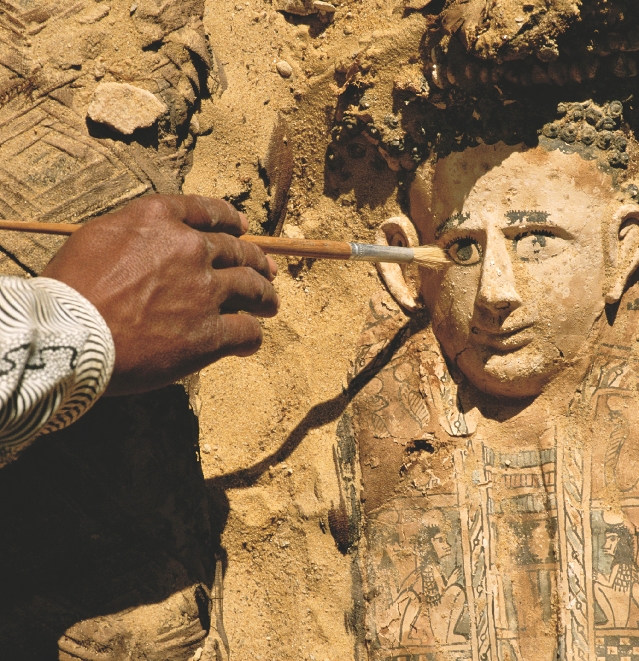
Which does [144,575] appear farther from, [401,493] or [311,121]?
[311,121]

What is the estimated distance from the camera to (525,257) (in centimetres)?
305

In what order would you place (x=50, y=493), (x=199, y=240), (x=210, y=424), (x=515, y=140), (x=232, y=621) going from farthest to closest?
(x=210, y=424), (x=232, y=621), (x=515, y=140), (x=50, y=493), (x=199, y=240)

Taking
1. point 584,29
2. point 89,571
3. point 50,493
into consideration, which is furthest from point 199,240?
point 584,29

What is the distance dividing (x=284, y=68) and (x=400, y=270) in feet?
3.41

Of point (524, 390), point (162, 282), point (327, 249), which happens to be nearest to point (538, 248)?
point (524, 390)

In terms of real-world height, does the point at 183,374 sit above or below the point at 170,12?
below

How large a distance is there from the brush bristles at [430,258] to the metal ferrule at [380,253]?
3 centimetres

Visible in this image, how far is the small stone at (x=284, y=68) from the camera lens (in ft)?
12.1

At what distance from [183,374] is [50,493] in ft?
2.64

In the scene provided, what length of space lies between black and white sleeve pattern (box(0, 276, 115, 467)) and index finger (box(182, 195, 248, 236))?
0.51 metres

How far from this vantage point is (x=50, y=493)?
2.87 metres

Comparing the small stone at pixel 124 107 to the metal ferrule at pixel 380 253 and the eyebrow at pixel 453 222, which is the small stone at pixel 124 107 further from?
the eyebrow at pixel 453 222

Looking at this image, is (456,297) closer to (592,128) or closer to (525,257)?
(525,257)

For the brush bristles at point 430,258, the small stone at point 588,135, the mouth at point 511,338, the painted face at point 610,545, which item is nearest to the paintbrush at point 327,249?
the brush bristles at point 430,258
